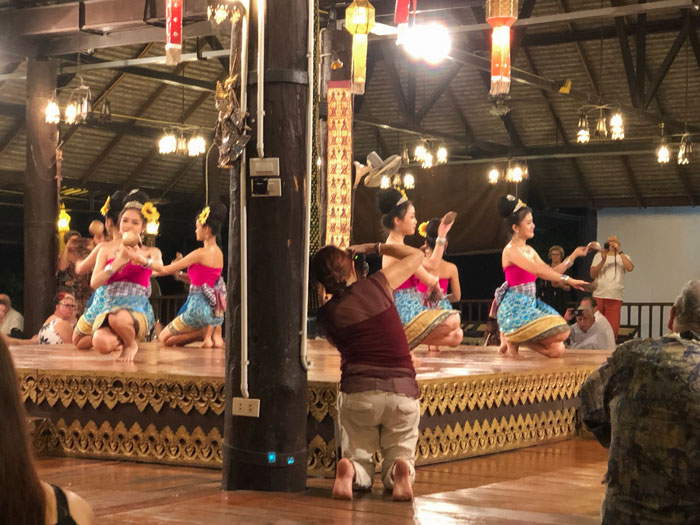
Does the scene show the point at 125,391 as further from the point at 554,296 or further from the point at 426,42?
the point at 554,296

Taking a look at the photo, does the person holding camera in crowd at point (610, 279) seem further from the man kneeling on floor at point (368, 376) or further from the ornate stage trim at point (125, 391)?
the man kneeling on floor at point (368, 376)

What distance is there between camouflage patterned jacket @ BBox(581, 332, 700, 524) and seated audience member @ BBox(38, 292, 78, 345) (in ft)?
22.8

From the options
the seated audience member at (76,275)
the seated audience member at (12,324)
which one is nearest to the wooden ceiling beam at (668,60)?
the seated audience member at (76,275)

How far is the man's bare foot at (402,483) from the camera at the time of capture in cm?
446

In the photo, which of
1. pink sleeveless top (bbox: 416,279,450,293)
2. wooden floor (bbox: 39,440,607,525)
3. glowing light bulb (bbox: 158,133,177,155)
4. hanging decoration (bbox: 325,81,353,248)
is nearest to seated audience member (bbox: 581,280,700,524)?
wooden floor (bbox: 39,440,607,525)

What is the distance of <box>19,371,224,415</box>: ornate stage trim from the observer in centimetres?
555

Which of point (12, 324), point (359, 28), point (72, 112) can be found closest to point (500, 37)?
point (359, 28)

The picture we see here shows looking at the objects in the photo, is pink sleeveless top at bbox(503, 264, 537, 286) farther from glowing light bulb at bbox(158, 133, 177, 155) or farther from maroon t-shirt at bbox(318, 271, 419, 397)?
glowing light bulb at bbox(158, 133, 177, 155)

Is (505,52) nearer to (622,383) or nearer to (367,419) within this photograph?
(367,419)

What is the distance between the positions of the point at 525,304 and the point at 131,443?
11.4 feet

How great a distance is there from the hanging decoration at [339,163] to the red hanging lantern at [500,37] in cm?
322

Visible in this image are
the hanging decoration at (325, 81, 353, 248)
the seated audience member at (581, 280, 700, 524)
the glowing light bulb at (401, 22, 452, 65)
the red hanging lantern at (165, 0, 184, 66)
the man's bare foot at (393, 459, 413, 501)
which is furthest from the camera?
the hanging decoration at (325, 81, 353, 248)

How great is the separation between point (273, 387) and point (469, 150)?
42.2 feet

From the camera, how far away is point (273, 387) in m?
4.61
